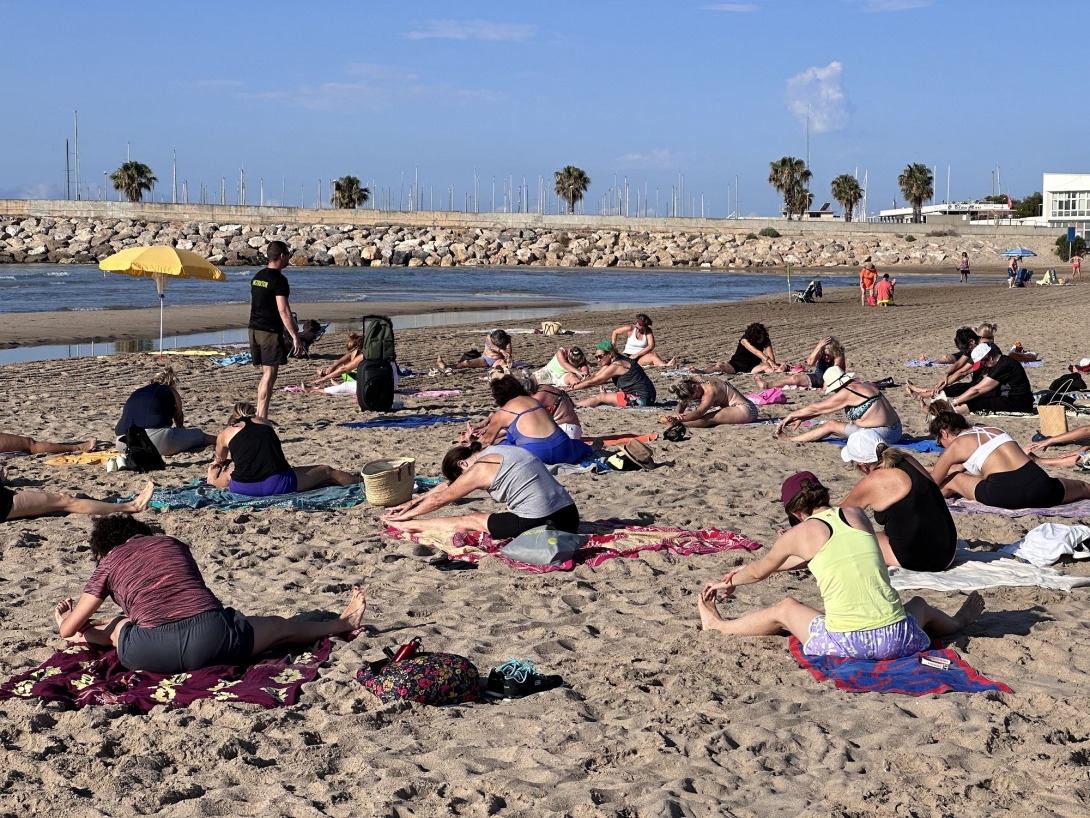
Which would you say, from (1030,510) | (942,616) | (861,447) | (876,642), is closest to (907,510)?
(942,616)

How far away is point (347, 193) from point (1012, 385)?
292 ft

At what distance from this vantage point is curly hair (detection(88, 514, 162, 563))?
16.2ft

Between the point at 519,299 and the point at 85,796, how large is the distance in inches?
1242

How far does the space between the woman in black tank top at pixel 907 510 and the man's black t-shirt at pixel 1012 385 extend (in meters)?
5.57

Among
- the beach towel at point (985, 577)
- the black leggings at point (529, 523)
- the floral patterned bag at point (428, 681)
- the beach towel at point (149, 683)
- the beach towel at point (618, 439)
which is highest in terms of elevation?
the beach towel at point (618, 439)

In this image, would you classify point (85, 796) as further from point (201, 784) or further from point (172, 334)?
point (172, 334)

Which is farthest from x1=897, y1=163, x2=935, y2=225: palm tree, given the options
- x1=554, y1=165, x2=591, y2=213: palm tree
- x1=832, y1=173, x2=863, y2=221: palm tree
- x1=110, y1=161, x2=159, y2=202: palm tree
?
x1=110, y1=161, x2=159, y2=202: palm tree

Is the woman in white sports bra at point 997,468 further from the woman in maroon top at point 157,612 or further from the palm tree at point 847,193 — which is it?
the palm tree at point 847,193

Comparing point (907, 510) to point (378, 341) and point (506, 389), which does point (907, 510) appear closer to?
point (506, 389)

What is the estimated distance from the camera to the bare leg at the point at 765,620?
5094 mm

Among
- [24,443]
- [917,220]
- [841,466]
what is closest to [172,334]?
[24,443]

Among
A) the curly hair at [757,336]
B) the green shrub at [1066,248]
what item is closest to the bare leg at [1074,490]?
the curly hair at [757,336]

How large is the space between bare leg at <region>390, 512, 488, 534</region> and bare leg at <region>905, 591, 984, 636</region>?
2645 millimetres

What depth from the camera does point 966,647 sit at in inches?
204
